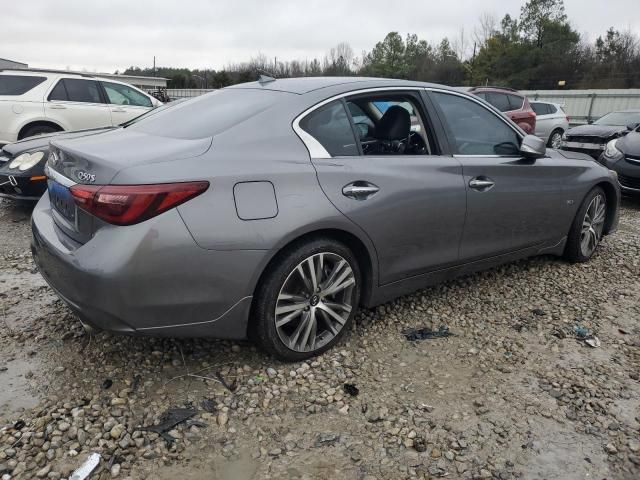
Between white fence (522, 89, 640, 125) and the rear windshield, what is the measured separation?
20.6 m

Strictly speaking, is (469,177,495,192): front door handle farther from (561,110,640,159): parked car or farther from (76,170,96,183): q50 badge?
(561,110,640,159): parked car

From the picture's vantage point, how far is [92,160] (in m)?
2.43

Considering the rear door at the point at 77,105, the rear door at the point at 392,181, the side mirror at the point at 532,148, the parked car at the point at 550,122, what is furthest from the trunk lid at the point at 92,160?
the parked car at the point at 550,122

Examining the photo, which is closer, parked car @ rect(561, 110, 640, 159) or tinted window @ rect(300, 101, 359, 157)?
tinted window @ rect(300, 101, 359, 157)

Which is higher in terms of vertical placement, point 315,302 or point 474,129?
point 474,129

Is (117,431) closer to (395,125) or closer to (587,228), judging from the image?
(395,125)

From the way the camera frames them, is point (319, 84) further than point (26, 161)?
No

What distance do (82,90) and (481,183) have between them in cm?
724

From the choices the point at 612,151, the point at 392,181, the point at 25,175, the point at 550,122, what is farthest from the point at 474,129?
the point at 550,122

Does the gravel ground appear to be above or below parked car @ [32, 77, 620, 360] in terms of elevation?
below

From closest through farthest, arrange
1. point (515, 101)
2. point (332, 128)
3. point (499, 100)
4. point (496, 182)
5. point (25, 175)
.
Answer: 1. point (332, 128)
2. point (496, 182)
3. point (25, 175)
4. point (499, 100)
5. point (515, 101)

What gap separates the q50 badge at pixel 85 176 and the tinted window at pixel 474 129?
7.36 feet

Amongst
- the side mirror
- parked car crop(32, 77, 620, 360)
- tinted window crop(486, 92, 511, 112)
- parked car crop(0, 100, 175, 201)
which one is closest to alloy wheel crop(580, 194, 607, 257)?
parked car crop(32, 77, 620, 360)

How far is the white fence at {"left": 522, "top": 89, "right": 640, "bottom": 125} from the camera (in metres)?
21.2
